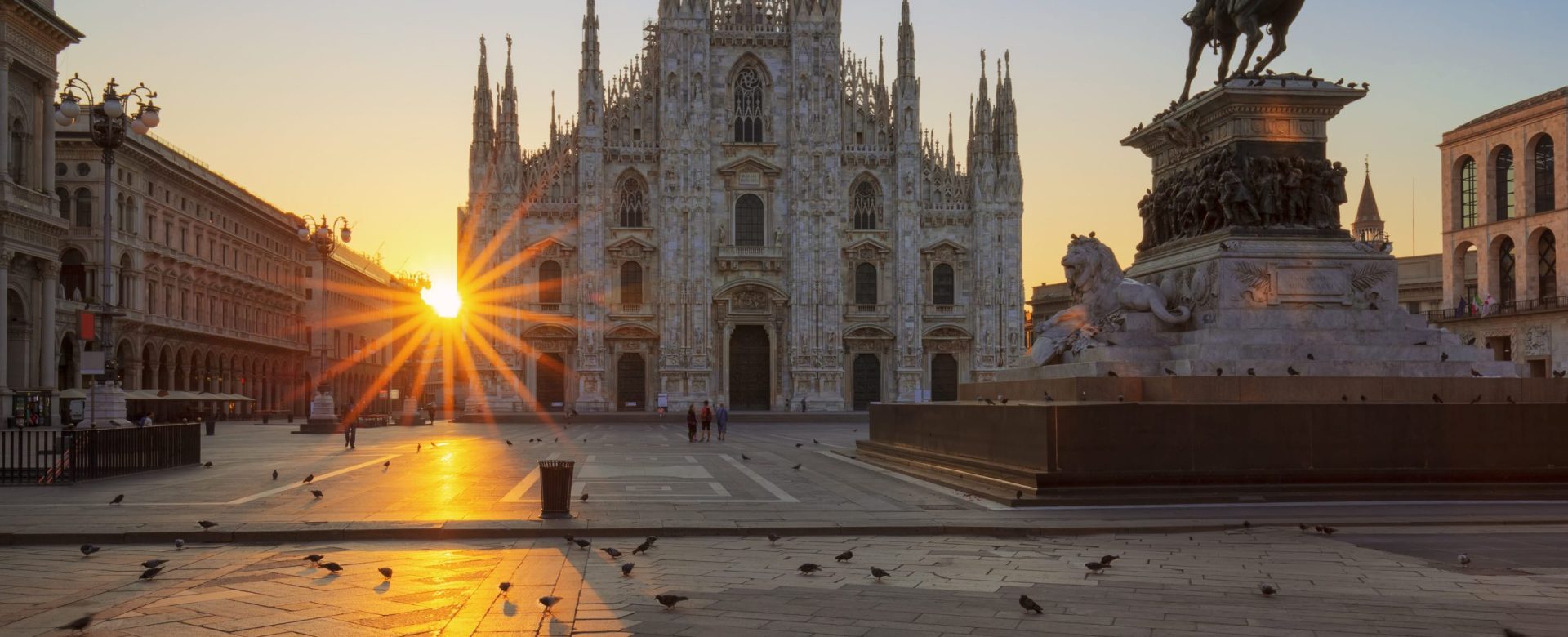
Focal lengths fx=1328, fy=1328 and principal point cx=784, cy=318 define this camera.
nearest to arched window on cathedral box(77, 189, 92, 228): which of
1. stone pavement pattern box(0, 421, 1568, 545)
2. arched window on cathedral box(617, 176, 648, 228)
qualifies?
arched window on cathedral box(617, 176, 648, 228)

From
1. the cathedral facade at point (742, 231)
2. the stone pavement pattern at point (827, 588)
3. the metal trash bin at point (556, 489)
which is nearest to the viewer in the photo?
the stone pavement pattern at point (827, 588)

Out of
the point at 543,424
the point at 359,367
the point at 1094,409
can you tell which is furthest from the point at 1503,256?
the point at 359,367

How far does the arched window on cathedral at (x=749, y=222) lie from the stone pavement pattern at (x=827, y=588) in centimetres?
4952

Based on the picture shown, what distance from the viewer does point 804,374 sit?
5988 centimetres

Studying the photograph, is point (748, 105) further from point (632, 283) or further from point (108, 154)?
point (108, 154)

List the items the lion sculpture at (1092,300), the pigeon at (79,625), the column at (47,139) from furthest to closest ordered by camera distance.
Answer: the column at (47,139) < the lion sculpture at (1092,300) < the pigeon at (79,625)

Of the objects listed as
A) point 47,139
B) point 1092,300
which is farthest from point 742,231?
point 1092,300

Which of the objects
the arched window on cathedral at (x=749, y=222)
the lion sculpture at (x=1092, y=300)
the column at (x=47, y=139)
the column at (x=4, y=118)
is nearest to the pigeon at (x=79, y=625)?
the lion sculpture at (x=1092, y=300)

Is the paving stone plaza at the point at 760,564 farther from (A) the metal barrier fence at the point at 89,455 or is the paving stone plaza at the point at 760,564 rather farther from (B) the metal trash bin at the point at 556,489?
(A) the metal barrier fence at the point at 89,455

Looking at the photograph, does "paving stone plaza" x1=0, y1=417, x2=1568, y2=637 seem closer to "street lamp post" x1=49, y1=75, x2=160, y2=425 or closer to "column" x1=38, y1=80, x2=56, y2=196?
"street lamp post" x1=49, y1=75, x2=160, y2=425

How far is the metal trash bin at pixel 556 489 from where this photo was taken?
1300cm

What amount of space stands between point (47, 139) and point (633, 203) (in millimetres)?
23445

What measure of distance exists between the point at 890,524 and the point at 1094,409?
97.1 inches

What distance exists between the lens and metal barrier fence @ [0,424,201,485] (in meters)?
18.3
